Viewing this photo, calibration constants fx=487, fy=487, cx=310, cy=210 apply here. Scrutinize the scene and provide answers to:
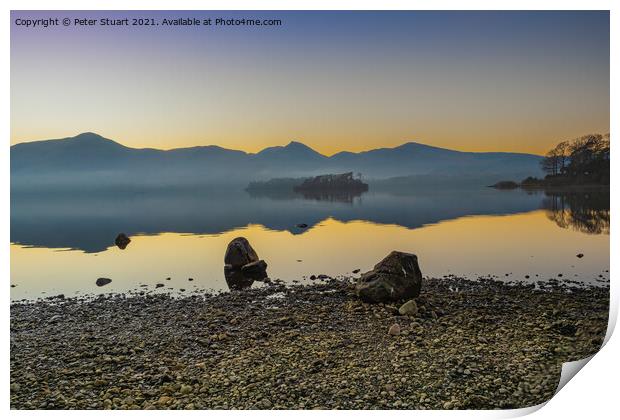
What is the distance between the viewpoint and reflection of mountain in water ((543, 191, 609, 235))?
5.52 meters

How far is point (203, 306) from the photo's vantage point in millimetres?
6309

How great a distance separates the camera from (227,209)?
7441mm

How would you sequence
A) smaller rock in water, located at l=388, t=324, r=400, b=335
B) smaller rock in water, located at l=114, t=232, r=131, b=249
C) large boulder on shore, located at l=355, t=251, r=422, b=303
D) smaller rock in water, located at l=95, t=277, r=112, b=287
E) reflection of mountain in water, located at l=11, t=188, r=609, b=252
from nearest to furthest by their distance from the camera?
smaller rock in water, located at l=388, t=324, r=400, b=335
large boulder on shore, located at l=355, t=251, r=422, b=303
smaller rock in water, located at l=95, t=277, r=112, b=287
reflection of mountain in water, located at l=11, t=188, r=609, b=252
smaller rock in water, located at l=114, t=232, r=131, b=249

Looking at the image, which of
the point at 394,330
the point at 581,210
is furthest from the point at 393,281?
the point at 581,210

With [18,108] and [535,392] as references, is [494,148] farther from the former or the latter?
[18,108]

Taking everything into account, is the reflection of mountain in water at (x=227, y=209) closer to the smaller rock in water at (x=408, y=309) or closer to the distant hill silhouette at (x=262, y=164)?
the distant hill silhouette at (x=262, y=164)

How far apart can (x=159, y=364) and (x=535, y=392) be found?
3.63m

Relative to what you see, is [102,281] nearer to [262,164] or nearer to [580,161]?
[262,164]

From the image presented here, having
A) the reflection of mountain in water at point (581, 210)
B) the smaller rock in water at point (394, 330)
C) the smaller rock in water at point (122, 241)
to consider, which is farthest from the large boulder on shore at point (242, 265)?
the reflection of mountain in water at point (581, 210)

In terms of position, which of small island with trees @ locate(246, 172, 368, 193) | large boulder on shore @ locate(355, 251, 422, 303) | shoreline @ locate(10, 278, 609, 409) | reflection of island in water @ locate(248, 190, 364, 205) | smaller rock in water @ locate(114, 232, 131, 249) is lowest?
shoreline @ locate(10, 278, 609, 409)

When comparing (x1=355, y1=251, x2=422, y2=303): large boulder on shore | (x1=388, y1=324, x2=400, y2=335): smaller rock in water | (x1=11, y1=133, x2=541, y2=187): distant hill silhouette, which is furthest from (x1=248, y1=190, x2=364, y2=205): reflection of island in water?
(x1=388, y1=324, x2=400, y2=335): smaller rock in water

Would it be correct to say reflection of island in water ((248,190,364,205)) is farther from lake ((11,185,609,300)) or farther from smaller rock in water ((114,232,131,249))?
smaller rock in water ((114,232,131,249))

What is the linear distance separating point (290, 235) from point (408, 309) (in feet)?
Result: 9.52

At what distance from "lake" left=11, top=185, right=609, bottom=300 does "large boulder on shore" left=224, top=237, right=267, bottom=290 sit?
0.10 metres
